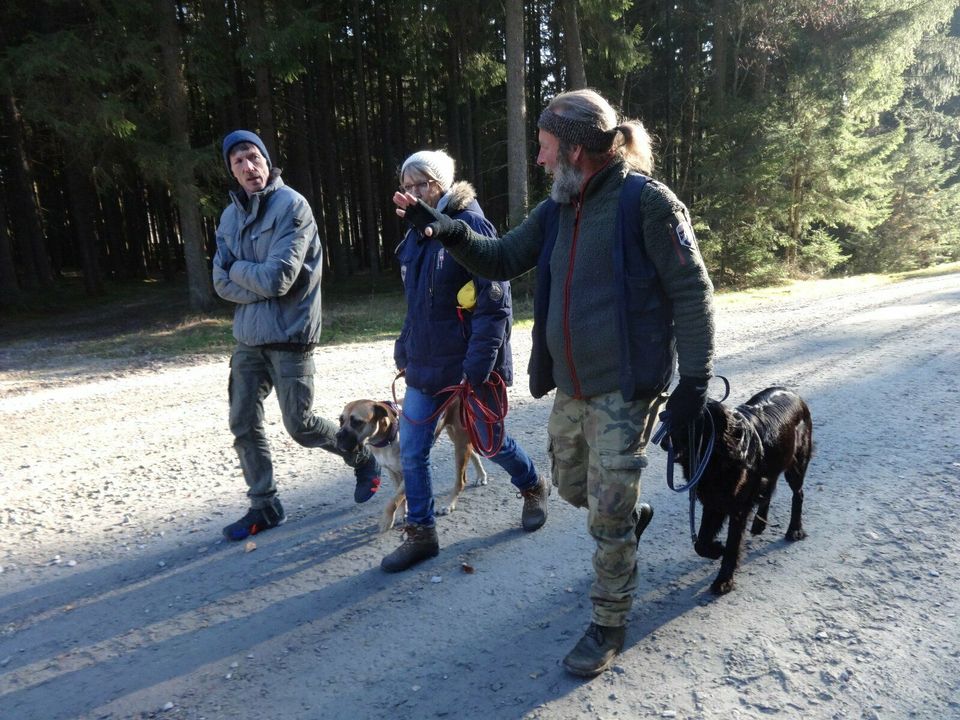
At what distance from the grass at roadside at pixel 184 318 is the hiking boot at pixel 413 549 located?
835cm

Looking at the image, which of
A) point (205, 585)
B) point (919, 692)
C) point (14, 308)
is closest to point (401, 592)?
point (205, 585)

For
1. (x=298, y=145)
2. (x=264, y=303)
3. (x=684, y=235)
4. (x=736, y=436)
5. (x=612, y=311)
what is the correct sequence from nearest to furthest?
(x=684, y=235) < (x=612, y=311) < (x=736, y=436) < (x=264, y=303) < (x=298, y=145)

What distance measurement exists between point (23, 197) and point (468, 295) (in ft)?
77.6

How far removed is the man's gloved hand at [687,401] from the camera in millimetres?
2859

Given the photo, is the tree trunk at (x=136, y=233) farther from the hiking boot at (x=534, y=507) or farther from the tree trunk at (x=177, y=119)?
the hiking boot at (x=534, y=507)

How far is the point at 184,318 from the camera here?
15977 mm

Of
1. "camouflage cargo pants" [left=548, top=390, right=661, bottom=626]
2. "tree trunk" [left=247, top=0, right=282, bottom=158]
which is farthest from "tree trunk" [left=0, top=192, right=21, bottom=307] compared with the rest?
"camouflage cargo pants" [left=548, top=390, right=661, bottom=626]

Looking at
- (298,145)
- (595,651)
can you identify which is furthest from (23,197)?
(595,651)

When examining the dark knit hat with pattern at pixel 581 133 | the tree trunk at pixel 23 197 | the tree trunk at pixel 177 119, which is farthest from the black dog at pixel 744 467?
the tree trunk at pixel 23 197

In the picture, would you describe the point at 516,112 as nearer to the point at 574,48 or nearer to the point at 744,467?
the point at 574,48

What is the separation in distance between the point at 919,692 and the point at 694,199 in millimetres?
20142

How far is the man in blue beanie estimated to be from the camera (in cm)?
424

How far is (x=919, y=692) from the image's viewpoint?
9.05ft

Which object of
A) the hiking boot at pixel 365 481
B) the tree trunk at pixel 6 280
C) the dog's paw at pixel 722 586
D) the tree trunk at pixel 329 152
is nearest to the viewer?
the dog's paw at pixel 722 586
